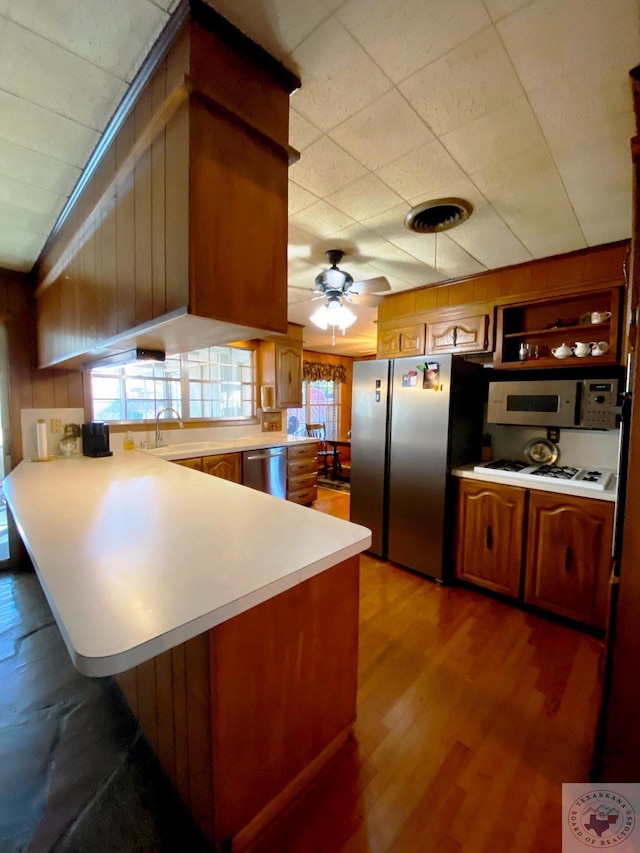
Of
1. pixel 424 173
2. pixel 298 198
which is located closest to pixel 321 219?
pixel 298 198

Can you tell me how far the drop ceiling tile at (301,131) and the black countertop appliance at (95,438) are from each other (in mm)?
2366

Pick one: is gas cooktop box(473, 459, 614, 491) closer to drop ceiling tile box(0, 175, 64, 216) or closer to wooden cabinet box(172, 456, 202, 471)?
wooden cabinet box(172, 456, 202, 471)

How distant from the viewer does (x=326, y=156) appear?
149 cm

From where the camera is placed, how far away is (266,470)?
389cm

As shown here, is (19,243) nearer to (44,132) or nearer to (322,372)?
(44,132)

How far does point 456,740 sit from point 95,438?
9.53 feet

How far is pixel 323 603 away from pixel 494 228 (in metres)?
2.26

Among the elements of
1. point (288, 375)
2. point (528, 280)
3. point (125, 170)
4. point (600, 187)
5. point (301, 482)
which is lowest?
point (301, 482)

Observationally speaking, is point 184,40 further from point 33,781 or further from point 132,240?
point 33,781

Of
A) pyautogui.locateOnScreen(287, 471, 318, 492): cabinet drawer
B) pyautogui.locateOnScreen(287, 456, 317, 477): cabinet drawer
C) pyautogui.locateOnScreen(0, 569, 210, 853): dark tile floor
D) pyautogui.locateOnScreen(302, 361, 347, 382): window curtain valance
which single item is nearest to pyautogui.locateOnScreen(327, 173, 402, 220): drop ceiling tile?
pyautogui.locateOnScreen(0, 569, 210, 853): dark tile floor

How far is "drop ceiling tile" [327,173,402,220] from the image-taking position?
1.67m

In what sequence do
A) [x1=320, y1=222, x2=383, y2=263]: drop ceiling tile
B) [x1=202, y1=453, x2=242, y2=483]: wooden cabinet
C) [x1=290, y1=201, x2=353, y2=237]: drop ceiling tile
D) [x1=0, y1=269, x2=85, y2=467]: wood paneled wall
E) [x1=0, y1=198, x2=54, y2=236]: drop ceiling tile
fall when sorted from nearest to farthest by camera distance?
[x1=0, y1=198, x2=54, y2=236]: drop ceiling tile < [x1=290, y1=201, x2=353, y2=237]: drop ceiling tile < [x1=320, y1=222, x2=383, y2=263]: drop ceiling tile < [x1=0, y1=269, x2=85, y2=467]: wood paneled wall < [x1=202, y1=453, x2=242, y2=483]: wooden cabinet

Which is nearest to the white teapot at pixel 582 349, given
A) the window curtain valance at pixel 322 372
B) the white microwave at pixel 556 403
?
the white microwave at pixel 556 403

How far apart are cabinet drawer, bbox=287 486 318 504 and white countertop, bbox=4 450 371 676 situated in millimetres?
2444
